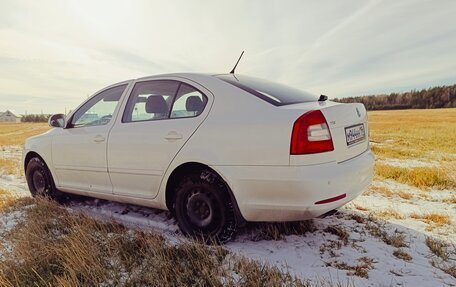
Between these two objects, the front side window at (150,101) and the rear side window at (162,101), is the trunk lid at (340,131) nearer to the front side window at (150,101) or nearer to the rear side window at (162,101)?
the rear side window at (162,101)

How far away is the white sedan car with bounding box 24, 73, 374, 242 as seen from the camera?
2.48 meters

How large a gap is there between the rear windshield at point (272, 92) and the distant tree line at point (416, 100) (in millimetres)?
62590

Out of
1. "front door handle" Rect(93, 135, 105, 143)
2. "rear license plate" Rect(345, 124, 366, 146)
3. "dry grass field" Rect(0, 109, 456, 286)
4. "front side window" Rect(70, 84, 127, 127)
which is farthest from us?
"front side window" Rect(70, 84, 127, 127)

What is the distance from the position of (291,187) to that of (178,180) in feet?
3.91

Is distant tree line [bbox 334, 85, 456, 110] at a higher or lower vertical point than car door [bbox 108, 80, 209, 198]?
higher

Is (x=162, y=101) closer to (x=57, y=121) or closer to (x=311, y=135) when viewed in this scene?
(x=311, y=135)

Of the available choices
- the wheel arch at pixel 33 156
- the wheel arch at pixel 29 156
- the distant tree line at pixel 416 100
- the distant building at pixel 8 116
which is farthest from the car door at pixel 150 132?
the distant building at pixel 8 116

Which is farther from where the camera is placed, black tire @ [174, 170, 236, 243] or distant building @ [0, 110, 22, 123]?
distant building @ [0, 110, 22, 123]

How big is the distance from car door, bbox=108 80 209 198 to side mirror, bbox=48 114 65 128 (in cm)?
123

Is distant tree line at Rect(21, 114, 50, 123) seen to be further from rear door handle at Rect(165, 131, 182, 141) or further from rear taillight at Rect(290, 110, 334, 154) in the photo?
rear taillight at Rect(290, 110, 334, 154)

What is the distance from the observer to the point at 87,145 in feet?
12.5

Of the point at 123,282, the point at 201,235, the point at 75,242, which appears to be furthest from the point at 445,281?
the point at 75,242

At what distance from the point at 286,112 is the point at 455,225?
251cm

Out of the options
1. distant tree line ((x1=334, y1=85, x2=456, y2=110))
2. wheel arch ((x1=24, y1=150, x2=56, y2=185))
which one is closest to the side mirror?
wheel arch ((x1=24, y1=150, x2=56, y2=185))
